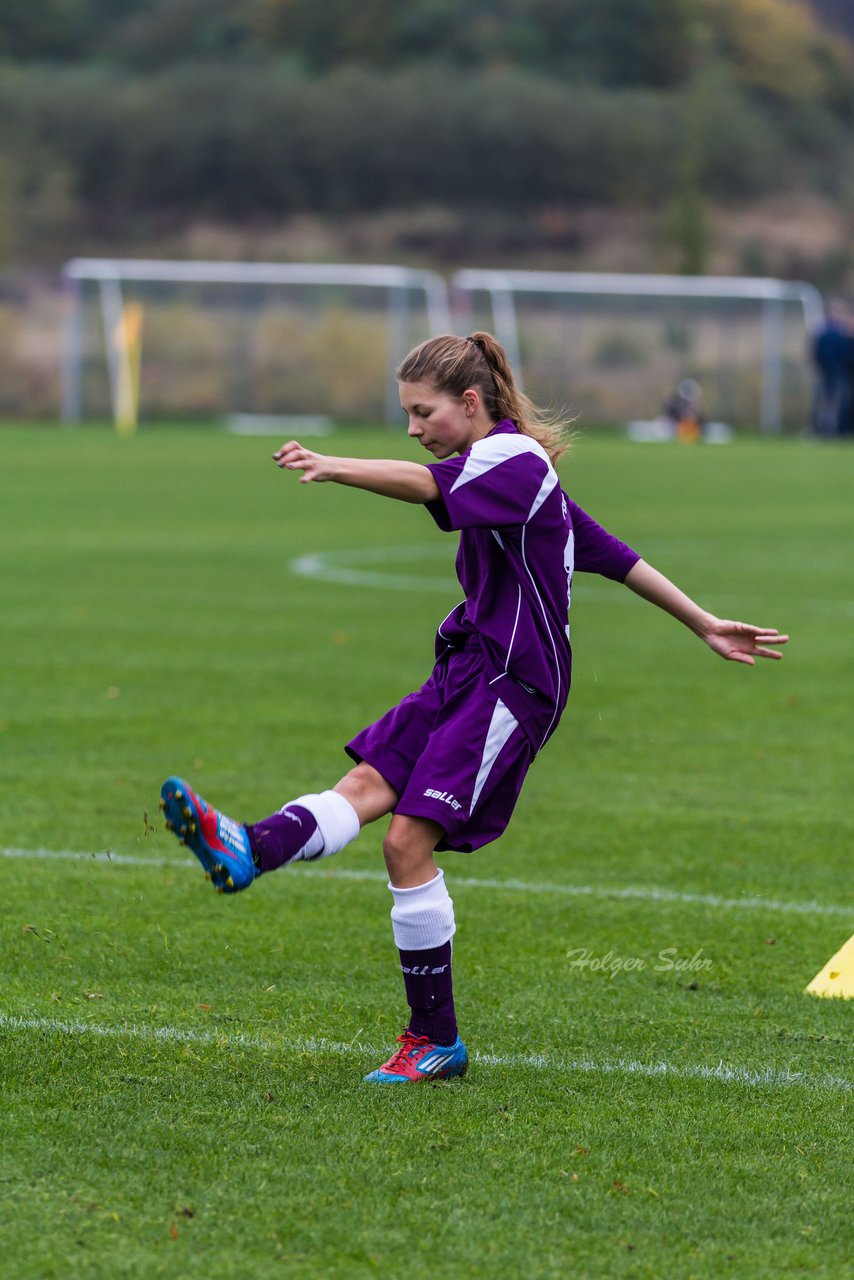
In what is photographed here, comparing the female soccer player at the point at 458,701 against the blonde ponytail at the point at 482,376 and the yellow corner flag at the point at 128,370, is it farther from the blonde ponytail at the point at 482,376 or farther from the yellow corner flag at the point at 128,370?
the yellow corner flag at the point at 128,370

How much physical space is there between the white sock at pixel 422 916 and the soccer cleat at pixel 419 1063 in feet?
0.70

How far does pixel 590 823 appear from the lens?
7543 millimetres

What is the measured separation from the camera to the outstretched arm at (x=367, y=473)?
414 centimetres

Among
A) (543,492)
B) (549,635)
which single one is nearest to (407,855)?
(549,635)

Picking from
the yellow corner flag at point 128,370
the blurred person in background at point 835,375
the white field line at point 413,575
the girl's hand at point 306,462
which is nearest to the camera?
the girl's hand at point 306,462

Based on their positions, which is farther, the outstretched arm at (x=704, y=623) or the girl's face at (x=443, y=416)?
the outstretched arm at (x=704, y=623)

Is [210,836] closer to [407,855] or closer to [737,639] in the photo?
[407,855]

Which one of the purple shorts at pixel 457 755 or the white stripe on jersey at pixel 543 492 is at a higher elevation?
the white stripe on jersey at pixel 543 492

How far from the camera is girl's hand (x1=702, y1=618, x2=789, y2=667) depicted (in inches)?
199

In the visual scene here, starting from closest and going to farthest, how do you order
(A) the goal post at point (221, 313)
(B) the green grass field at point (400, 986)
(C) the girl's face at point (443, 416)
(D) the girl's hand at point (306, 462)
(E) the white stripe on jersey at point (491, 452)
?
(B) the green grass field at point (400, 986), (D) the girl's hand at point (306, 462), (E) the white stripe on jersey at point (491, 452), (C) the girl's face at point (443, 416), (A) the goal post at point (221, 313)

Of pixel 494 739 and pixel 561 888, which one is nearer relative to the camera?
pixel 494 739

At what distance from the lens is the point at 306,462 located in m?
4.17
